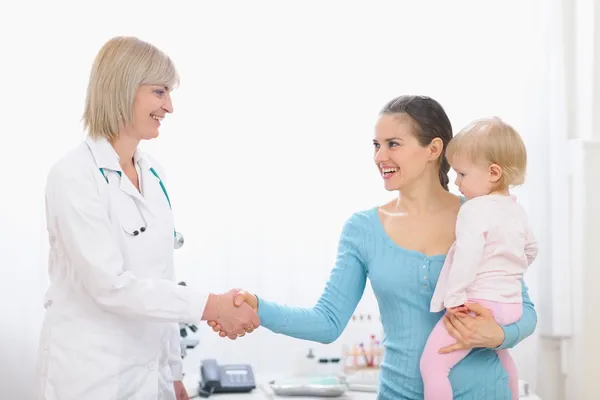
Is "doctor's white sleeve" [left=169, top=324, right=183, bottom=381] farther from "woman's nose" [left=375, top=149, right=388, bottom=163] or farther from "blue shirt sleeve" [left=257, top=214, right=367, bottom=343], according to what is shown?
"woman's nose" [left=375, top=149, right=388, bottom=163]

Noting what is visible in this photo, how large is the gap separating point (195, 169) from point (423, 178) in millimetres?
996

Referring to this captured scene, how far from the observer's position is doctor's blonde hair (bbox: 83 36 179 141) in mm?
1961

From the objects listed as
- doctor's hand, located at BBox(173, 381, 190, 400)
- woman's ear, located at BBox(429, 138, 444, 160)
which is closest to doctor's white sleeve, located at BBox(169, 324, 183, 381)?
doctor's hand, located at BBox(173, 381, 190, 400)

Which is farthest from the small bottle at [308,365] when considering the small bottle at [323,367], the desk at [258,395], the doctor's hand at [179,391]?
the doctor's hand at [179,391]

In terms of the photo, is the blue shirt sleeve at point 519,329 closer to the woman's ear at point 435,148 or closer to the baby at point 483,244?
the baby at point 483,244

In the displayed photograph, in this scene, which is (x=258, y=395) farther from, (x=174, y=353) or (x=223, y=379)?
(x=174, y=353)

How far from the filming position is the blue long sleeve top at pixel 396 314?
6.33 ft

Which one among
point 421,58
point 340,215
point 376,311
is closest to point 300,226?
point 340,215

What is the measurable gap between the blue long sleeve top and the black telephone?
541mm

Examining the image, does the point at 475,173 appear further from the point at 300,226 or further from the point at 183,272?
the point at 183,272

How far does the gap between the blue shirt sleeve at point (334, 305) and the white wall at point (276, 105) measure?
2.40 ft

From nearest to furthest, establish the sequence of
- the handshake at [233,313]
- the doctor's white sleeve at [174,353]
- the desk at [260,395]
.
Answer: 1. the handshake at [233,313]
2. the doctor's white sleeve at [174,353]
3. the desk at [260,395]

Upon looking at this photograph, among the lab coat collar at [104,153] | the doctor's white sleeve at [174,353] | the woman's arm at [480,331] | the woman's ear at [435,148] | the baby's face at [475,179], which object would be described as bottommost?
the doctor's white sleeve at [174,353]

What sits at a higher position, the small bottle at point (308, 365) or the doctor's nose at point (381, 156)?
the doctor's nose at point (381, 156)
